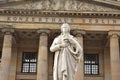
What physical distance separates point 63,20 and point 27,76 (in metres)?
8.18

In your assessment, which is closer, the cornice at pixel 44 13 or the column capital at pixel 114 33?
the column capital at pixel 114 33

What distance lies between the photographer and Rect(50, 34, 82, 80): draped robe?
8.58m

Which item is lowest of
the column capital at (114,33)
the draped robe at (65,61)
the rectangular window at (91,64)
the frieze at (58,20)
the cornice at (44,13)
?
the draped robe at (65,61)

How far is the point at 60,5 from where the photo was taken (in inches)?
1444

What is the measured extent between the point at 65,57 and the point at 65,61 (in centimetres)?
12

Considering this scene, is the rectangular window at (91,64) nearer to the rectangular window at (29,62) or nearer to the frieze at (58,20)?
the frieze at (58,20)

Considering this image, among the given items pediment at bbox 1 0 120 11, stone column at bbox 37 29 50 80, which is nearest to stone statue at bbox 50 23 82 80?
stone column at bbox 37 29 50 80

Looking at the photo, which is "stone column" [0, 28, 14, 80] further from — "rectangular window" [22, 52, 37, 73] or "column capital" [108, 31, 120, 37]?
"column capital" [108, 31, 120, 37]

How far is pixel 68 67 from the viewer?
8.65 m

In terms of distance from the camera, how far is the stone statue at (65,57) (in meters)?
8.60

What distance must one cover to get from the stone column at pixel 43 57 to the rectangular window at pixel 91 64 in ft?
23.2

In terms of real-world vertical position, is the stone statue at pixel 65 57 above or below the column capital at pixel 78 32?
below

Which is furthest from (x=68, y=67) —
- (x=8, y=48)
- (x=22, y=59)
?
(x=22, y=59)

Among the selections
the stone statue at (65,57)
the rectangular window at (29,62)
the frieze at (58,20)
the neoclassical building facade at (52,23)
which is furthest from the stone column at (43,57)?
the stone statue at (65,57)
